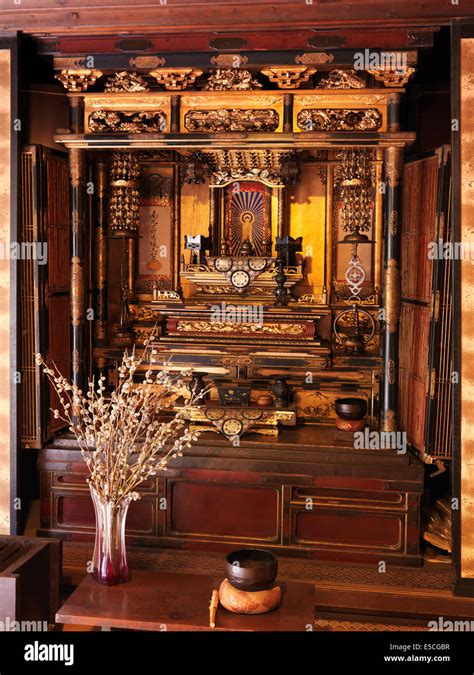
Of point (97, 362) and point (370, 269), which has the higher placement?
point (370, 269)

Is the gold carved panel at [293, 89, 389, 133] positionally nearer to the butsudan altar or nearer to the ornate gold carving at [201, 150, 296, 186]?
the butsudan altar

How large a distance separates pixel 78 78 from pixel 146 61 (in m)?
0.46

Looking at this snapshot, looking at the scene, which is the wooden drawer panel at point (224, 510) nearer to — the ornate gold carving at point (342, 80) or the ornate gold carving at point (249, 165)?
the ornate gold carving at point (249, 165)

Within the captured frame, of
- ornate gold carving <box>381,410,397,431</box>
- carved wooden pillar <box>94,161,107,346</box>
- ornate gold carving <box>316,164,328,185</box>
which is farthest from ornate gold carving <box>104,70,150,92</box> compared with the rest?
ornate gold carving <box>381,410,397,431</box>

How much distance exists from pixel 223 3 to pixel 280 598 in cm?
305

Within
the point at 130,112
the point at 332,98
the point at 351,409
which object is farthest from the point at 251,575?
the point at 130,112

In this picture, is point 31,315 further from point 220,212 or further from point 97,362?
point 220,212

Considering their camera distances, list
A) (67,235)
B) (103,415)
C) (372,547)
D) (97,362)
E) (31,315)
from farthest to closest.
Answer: (97,362), (67,235), (31,315), (372,547), (103,415)

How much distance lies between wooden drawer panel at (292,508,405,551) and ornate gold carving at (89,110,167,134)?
2.49 m

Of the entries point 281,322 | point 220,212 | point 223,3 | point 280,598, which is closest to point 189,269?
point 220,212

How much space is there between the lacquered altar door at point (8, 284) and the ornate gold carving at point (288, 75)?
1.51 meters

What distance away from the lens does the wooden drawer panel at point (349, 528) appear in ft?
12.8

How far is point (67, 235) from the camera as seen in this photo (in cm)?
452

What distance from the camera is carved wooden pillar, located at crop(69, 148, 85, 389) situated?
4305mm
